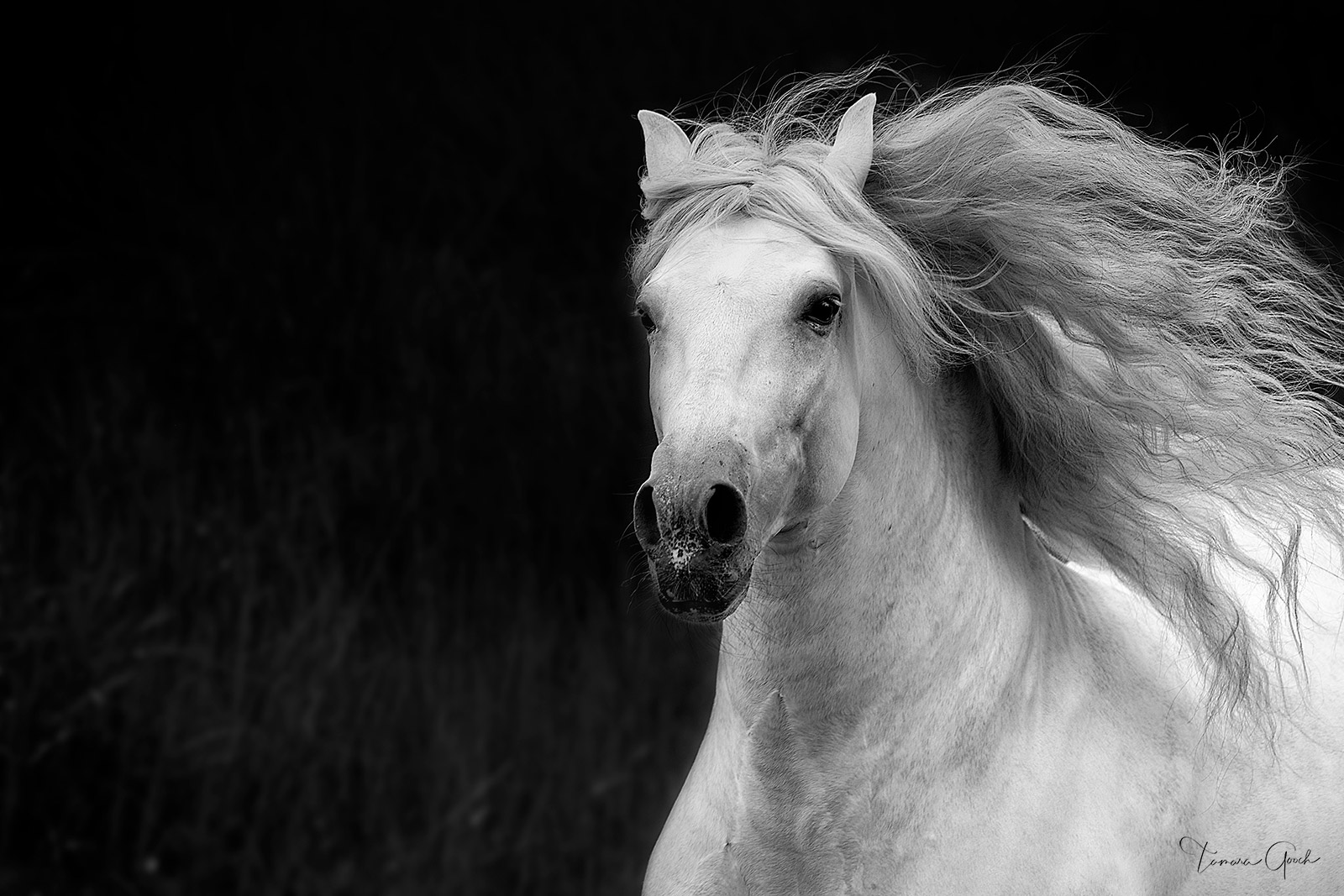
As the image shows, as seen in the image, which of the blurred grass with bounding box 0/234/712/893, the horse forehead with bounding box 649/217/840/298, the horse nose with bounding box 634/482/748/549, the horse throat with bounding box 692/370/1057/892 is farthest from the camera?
the blurred grass with bounding box 0/234/712/893

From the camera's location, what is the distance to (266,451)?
419 cm

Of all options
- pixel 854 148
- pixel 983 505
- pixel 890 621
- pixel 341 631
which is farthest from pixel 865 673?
pixel 341 631

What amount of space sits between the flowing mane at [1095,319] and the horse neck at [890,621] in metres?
0.15

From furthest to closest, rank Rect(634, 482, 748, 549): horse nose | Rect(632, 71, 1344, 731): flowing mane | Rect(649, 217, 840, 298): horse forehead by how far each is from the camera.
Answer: Rect(632, 71, 1344, 731): flowing mane, Rect(649, 217, 840, 298): horse forehead, Rect(634, 482, 748, 549): horse nose

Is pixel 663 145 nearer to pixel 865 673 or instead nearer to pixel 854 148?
Result: pixel 854 148

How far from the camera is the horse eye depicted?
1756mm

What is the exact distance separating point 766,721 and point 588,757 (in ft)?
7.22

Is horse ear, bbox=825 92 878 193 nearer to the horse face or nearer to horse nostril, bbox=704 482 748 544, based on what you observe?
the horse face

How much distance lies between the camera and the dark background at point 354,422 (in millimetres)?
3811

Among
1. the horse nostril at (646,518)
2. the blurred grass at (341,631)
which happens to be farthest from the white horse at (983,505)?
the blurred grass at (341,631)

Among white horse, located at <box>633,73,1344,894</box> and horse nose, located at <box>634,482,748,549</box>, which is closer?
horse nose, located at <box>634,482,748,549</box>
